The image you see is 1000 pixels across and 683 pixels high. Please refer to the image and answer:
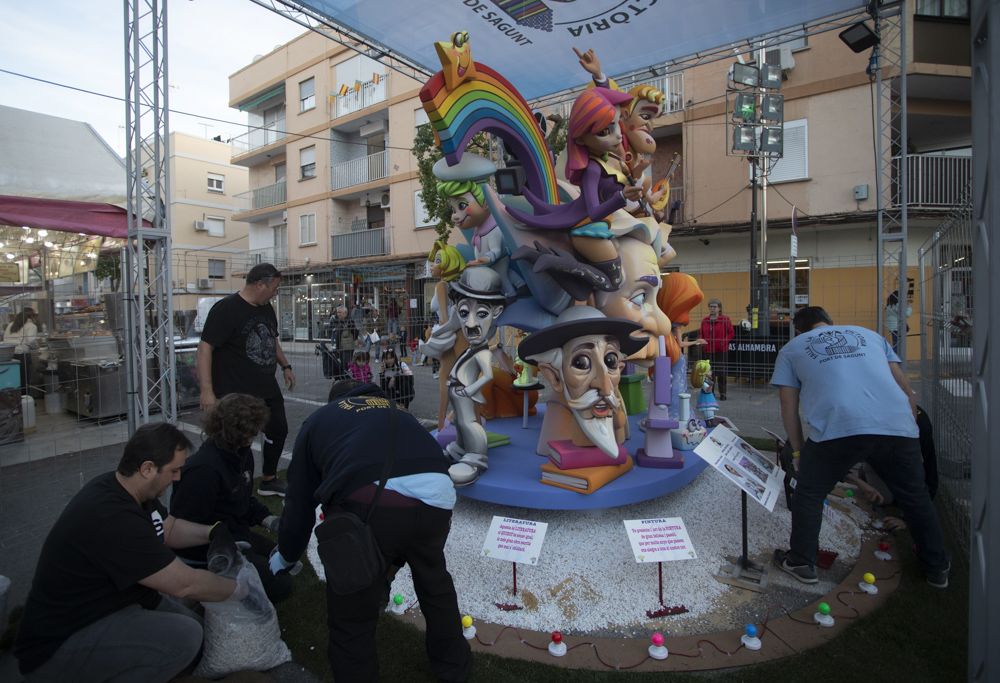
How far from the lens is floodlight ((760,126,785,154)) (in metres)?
11.6

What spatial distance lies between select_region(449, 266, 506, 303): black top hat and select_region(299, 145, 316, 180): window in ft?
64.1

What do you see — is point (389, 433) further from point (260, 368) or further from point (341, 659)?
point (260, 368)

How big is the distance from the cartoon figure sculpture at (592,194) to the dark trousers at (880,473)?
1.77m

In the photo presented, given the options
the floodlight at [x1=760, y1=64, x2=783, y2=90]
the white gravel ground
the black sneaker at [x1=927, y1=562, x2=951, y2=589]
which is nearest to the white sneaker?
the white gravel ground

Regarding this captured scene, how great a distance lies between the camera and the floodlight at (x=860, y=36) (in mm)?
7051

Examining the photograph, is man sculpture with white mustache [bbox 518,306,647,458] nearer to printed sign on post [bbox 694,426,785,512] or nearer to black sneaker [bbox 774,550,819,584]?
printed sign on post [bbox 694,426,785,512]

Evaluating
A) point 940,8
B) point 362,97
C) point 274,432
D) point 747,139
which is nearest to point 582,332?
point 274,432

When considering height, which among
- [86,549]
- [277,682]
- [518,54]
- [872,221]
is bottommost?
[277,682]

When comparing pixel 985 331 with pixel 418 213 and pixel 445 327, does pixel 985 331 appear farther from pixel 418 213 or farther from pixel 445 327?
pixel 418 213

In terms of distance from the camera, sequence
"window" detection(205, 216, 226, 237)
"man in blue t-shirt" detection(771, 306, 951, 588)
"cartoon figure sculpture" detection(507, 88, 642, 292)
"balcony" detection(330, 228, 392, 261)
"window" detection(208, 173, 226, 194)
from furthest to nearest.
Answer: "window" detection(208, 173, 226, 194), "window" detection(205, 216, 226, 237), "balcony" detection(330, 228, 392, 261), "cartoon figure sculpture" detection(507, 88, 642, 292), "man in blue t-shirt" detection(771, 306, 951, 588)

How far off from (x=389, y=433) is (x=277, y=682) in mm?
1398

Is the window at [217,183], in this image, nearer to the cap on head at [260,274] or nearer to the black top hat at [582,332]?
the cap on head at [260,274]

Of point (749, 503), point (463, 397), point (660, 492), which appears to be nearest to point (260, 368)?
point (463, 397)

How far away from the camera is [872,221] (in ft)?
41.7
